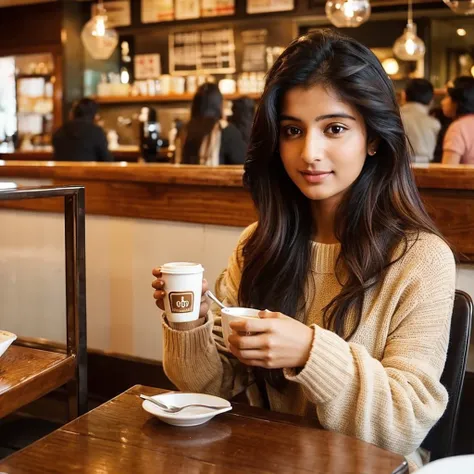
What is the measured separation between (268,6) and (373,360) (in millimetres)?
6086

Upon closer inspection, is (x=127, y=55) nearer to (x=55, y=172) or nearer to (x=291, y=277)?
(x=55, y=172)

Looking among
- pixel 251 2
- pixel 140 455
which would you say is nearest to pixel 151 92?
pixel 251 2

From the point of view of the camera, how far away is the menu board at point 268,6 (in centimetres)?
686

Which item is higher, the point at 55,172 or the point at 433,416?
the point at 55,172

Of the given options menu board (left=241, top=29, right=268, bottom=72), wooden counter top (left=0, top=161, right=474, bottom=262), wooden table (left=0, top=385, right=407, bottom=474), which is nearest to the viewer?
wooden table (left=0, top=385, right=407, bottom=474)

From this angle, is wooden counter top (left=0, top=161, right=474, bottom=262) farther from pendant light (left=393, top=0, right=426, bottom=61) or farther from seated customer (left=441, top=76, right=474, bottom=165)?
pendant light (left=393, top=0, right=426, bottom=61)

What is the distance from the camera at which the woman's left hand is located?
1.28m

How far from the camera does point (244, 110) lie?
5.20 metres

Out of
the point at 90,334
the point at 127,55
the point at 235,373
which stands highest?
the point at 127,55

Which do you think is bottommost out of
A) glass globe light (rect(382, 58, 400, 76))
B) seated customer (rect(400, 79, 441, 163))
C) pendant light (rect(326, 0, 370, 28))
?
seated customer (rect(400, 79, 441, 163))

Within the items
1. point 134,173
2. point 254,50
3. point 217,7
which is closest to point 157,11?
Result: point 217,7

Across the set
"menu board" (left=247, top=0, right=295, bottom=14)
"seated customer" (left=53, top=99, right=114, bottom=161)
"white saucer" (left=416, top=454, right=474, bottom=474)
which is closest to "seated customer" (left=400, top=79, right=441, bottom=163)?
"menu board" (left=247, top=0, right=295, bottom=14)

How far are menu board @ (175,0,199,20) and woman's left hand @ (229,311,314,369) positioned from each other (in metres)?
6.59

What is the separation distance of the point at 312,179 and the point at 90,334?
73.2 inches
